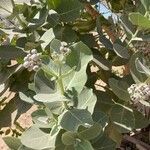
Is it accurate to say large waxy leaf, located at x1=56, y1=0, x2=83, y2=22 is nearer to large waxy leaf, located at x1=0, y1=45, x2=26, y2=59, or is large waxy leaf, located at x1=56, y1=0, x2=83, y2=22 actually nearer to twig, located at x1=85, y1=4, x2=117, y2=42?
large waxy leaf, located at x1=0, y1=45, x2=26, y2=59

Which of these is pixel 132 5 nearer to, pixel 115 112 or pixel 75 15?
pixel 75 15

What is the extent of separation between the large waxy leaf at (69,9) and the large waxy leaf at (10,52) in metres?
0.15

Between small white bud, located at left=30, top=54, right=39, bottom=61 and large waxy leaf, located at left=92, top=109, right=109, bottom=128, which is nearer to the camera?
small white bud, located at left=30, top=54, right=39, bottom=61

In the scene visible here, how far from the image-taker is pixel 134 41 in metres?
1.26

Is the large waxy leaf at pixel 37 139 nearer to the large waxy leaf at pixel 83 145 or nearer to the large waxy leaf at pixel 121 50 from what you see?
the large waxy leaf at pixel 83 145

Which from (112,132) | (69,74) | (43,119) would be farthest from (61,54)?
(112,132)

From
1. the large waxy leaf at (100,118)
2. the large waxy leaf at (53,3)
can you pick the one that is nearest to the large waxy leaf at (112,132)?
the large waxy leaf at (100,118)

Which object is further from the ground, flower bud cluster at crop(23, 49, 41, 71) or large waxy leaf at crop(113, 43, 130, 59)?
flower bud cluster at crop(23, 49, 41, 71)

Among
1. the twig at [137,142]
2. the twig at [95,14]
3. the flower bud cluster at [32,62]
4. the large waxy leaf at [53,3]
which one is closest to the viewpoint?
the flower bud cluster at [32,62]

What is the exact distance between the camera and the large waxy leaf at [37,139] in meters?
1.11

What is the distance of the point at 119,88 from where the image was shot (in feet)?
3.90

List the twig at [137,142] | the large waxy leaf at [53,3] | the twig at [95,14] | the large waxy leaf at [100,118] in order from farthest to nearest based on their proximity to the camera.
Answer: the twig at [137,142]
the twig at [95,14]
the large waxy leaf at [53,3]
the large waxy leaf at [100,118]

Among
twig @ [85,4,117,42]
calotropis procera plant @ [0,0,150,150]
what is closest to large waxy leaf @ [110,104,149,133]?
calotropis procera plant @ [0,0,150,150]

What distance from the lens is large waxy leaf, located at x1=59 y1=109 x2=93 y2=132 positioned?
103 cm
